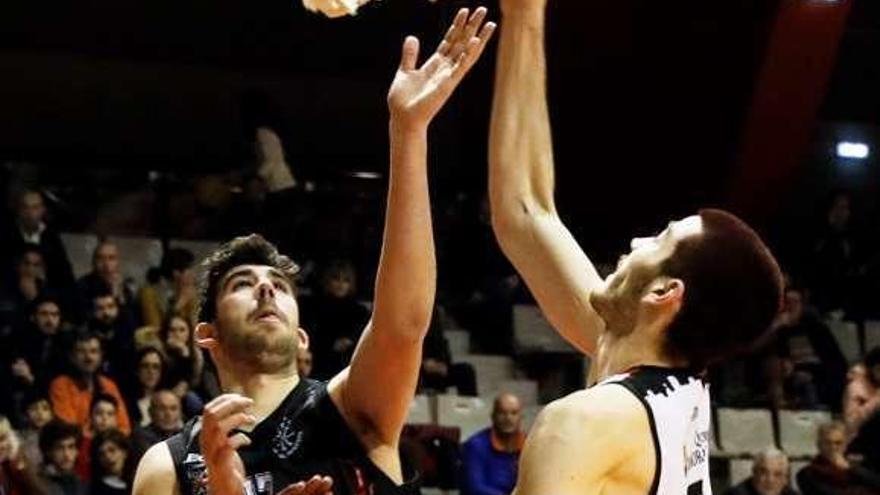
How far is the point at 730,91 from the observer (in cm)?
1415

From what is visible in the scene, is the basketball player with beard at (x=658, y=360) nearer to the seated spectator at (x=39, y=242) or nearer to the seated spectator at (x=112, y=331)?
the seated spectator at (x=112, y=331)

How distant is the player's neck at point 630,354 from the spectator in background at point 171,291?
6.78m

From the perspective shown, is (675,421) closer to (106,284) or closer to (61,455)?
(61,455)

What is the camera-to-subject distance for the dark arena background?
10.7 meters

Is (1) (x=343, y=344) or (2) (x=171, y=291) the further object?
(2) (x=171, y=291)

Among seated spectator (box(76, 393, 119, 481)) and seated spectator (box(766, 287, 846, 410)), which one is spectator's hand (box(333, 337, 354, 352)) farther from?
seated spectator (box(766, 287, 846, 410))

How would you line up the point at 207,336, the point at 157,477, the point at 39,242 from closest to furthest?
the point at 157,477
the point at 207,336
the point at 39,242

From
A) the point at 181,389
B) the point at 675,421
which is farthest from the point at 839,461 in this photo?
the point at 675,421

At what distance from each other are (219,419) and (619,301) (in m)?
0.78

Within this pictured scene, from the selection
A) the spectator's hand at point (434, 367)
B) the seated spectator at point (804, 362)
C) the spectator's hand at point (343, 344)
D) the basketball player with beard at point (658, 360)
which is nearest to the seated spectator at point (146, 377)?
the spectator's hand at point (343, 344)

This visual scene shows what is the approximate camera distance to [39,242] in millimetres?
11195

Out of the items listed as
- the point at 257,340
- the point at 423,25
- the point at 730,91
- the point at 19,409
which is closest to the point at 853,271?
the point at 730,91

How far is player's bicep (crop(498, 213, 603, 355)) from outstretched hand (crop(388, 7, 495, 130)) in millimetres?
446

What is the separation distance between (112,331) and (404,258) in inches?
254
